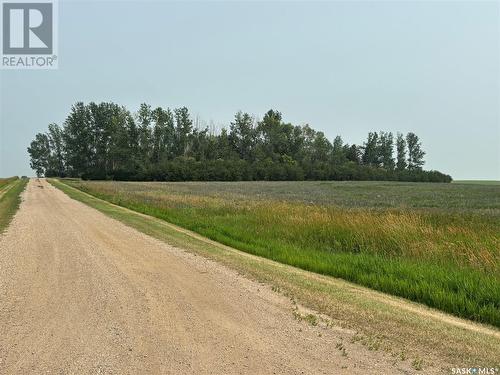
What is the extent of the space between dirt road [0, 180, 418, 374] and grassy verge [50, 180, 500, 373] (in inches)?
14.9

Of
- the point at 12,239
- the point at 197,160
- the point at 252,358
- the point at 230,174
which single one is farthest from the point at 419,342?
the point at 197,160

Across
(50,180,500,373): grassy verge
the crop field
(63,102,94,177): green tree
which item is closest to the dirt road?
(50,180,500,373): grassy verge

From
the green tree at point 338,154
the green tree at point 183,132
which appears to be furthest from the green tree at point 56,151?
the green tree at point 338,154

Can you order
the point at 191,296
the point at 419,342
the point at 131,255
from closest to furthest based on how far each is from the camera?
the point at 419,342 → the point at 191,296 → the point at 131,255

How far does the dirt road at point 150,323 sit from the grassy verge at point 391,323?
0.38 metres

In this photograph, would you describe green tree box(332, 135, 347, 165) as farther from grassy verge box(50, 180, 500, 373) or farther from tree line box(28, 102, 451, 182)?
grassy verge box(50, 180, 500, 373)

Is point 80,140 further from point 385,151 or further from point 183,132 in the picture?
point 385,151

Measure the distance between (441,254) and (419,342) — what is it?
226 inches

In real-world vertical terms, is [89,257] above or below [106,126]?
below

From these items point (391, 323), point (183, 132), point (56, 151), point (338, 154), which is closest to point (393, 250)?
point (391, 323)

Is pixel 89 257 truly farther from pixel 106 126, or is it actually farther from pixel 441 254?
pixel 106 126

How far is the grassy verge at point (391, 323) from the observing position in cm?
504

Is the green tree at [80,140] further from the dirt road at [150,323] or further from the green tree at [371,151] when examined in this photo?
the dirt road at [150,323]

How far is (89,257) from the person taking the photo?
10.8 m
